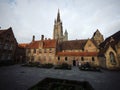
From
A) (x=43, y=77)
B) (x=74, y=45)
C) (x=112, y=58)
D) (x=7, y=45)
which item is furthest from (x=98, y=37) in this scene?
(x=7, y=45)

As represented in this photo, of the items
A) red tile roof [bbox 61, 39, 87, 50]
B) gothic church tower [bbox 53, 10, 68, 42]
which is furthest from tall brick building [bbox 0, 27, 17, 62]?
gothic church tower [bbox 53, 10, 68, 42]

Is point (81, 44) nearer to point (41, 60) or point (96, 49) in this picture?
point (96, 49)

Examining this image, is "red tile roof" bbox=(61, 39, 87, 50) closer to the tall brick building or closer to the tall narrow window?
the tall narrow window

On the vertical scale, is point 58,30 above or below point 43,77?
above

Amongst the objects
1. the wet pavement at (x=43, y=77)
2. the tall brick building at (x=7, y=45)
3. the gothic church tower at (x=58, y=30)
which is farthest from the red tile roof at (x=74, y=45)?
the gothic church tower at (x=58, y=30)

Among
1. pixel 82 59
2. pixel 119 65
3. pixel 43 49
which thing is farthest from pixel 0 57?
pixel 119 65

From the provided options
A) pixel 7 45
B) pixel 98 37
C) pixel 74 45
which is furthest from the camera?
pixel 98 37

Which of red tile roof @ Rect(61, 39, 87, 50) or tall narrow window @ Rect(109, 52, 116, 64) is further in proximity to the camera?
red tile roof @ Rect(61, 39, 87, 50)

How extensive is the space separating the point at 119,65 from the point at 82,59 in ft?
39.1

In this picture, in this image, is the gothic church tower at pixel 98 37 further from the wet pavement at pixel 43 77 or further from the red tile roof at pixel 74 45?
the wet pavement at pixel 43 77

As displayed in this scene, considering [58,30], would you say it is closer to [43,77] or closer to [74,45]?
[74,45]

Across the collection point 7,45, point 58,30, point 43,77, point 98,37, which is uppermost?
point 58,30

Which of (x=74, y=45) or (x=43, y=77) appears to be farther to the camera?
(x=74, y=45)

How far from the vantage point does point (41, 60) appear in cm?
3750
